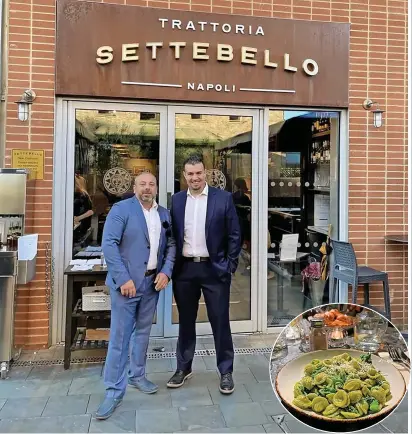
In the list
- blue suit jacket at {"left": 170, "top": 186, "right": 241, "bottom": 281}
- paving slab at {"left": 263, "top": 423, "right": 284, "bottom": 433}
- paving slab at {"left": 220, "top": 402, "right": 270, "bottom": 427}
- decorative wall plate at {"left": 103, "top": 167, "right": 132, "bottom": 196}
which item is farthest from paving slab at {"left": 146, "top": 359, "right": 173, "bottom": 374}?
decorative wall plate at {"left": 103, "top": 167, "right": 132, "bottom": 196}

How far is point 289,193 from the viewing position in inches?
207

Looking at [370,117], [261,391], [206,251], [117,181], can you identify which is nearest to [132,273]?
[206,251]

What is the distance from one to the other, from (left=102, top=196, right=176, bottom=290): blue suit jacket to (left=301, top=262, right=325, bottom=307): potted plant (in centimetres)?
249

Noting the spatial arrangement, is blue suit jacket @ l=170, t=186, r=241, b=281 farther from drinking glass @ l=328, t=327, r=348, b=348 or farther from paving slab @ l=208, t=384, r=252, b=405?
drinking glass @ l=328, t=327, r=348, b=348

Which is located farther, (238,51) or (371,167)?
A: (371,167)

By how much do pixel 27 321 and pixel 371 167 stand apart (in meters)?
4.10

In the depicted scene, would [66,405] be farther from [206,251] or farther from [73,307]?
[206,251]

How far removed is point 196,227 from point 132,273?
0.66 meters

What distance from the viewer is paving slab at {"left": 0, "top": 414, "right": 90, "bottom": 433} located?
9.96 feet

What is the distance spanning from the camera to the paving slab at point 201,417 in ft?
10.3

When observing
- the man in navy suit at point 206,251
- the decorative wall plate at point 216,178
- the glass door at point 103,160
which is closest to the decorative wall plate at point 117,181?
the glass door at point 103,160

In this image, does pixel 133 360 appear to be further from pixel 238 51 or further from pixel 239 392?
pixel 238 51

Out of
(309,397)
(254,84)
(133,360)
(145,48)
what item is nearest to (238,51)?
(254,84)

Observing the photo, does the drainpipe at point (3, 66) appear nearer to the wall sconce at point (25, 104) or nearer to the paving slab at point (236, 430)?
the wall sconce at point (25, 104)
